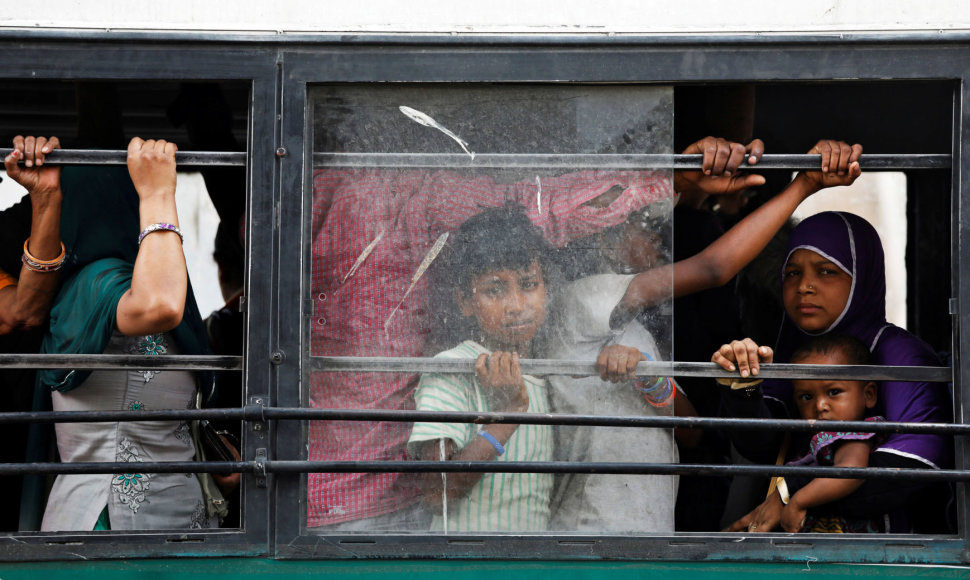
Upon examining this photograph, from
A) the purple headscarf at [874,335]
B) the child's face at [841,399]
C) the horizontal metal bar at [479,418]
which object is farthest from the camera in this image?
the child's face at [841,399]

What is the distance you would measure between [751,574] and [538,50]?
1248 millimetres

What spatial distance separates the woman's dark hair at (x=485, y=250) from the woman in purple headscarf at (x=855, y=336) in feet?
1.61

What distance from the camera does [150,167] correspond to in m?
Result: 2.16

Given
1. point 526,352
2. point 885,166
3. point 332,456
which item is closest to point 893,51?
point 885,166

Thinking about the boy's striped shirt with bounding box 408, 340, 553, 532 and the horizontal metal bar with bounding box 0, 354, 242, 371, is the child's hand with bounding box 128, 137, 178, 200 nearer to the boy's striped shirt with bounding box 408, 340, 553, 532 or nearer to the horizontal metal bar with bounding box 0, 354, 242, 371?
the horizontal metal bar with bounding box 0, 354, 242, 371

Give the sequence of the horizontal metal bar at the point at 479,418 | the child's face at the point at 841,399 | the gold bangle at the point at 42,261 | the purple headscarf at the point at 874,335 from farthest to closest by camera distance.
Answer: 1. the child's face at the point at 841,399
2. the purple headscarf at the point at 874,335
3. the gold bangle at the point at 42,261
4. the horizontal metal bar at the point at 479,418

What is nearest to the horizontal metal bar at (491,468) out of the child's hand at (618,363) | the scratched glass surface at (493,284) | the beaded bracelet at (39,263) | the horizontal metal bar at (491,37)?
the scratched glass surface at (493,284)

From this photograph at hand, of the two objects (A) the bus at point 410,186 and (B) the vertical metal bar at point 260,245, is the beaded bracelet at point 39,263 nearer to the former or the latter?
(A) the bus at point 410,186

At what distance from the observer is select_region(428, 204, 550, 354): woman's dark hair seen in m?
2.24

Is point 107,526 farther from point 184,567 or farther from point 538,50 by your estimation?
point 538,50

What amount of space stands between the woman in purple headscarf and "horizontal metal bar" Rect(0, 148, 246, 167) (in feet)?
3.89

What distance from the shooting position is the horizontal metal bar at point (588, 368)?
2.16 m

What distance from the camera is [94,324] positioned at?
219cm

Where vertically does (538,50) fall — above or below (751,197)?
above
